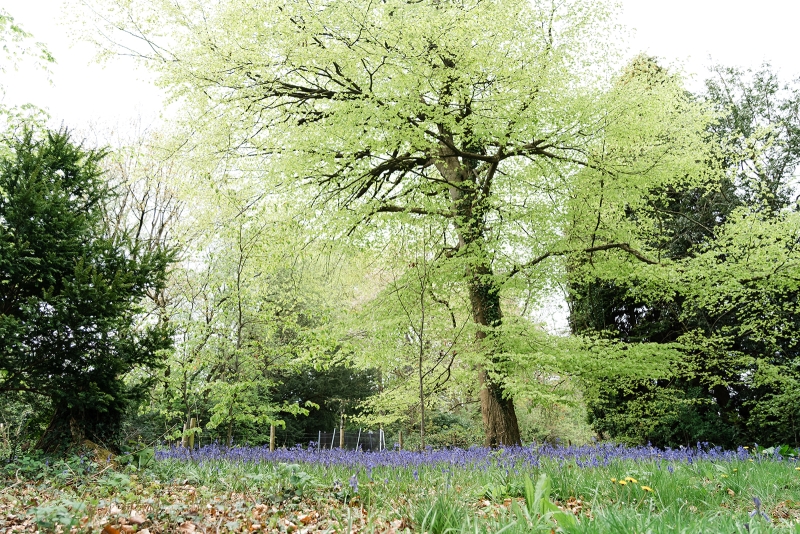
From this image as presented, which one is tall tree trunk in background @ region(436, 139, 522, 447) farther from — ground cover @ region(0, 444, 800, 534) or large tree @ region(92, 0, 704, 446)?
ground cover @ region(0, 444, 800, 534)

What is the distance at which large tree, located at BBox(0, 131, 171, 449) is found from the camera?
5.72 meters

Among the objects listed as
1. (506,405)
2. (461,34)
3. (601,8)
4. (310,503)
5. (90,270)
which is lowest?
(310,503)

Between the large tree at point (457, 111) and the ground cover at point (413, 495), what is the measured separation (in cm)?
317

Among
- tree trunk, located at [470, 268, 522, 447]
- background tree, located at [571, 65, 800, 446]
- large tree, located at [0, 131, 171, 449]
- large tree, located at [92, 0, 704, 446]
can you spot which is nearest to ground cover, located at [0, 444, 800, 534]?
large tree, located at [0, 131, 171, 449]

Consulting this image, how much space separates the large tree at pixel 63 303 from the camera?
572 centimetres

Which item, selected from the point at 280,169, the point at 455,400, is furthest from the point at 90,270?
the point at 455,400

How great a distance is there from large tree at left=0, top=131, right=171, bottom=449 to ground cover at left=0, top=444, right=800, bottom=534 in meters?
0.92

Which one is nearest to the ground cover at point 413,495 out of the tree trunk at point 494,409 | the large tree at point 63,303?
the large tree at point 63,303

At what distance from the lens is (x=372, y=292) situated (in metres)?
18.2

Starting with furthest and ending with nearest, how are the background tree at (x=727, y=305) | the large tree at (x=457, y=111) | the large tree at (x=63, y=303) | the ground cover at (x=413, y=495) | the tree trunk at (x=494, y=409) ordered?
1. the tree trunk at (x=494, y=409)
2. the background tree at (x=727, y=305)
3. the large tree at (x=457, y=111)
4. the large tree at (x=63, y=303)
5. the ground cover at (x=413, y=495)

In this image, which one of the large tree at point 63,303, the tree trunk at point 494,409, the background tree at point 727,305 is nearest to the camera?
the large tree at point 63,303

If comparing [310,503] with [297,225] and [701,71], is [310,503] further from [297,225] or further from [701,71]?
[701,71]

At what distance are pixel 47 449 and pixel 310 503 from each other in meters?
4.42

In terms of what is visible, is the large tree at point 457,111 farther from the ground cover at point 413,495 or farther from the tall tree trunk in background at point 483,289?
the ground cover at point 413,495
